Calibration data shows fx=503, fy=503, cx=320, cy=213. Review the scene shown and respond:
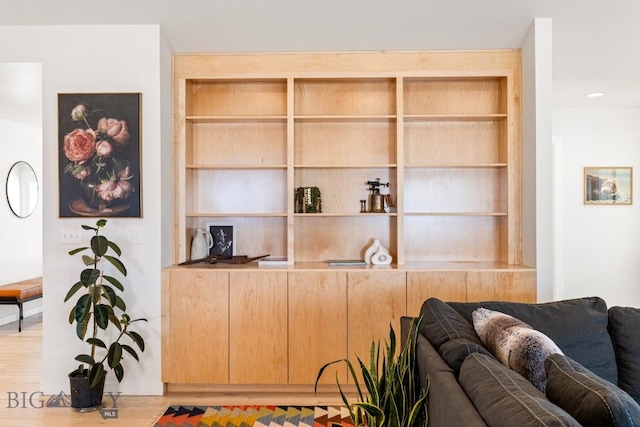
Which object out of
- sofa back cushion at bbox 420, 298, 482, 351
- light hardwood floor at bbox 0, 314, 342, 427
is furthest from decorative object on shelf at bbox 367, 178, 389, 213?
sofa back cushion at bbox 420, 298, 482, 351

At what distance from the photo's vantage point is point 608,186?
18.7ft

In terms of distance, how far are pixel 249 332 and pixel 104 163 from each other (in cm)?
152

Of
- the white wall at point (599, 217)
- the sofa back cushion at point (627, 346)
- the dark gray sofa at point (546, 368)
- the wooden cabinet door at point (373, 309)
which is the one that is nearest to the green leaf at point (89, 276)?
the wooden cabinet door at point (373, 309)

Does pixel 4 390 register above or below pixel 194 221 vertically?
below

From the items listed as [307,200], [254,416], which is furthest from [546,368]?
[307,200]

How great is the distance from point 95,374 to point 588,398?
2.88 meters

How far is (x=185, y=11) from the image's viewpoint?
3275 millimetres

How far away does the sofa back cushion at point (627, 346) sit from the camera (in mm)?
2012

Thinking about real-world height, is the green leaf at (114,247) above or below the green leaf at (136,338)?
above

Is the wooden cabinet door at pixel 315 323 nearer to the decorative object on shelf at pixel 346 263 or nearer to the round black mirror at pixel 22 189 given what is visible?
the decorative object on shelf at pixel 346 263

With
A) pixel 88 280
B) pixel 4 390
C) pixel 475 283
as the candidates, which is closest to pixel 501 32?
pixel 475 283

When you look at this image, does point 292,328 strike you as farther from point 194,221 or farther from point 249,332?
point 194,221

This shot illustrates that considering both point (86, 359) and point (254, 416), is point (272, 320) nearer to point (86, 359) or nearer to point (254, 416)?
point (254, 416)

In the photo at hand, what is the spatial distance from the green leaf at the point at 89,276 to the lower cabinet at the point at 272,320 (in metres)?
0.46
